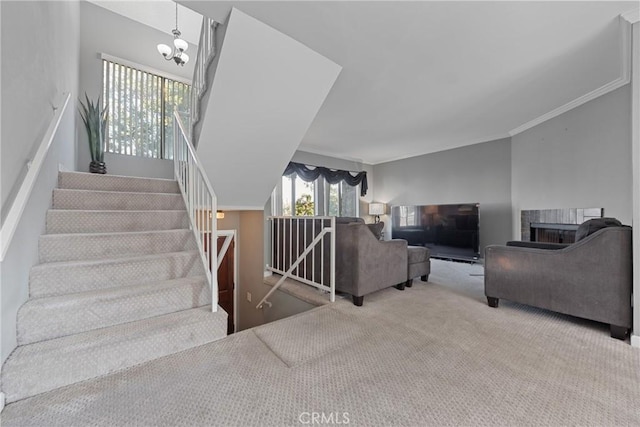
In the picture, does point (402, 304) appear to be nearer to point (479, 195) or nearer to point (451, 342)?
point (451, 342)

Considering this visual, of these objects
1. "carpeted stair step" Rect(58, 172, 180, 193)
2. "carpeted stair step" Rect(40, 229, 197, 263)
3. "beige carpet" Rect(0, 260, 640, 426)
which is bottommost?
"beige carpet" Rect(0, 260, 640, 426)

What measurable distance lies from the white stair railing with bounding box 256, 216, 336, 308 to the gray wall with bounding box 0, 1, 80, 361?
2.13 meters

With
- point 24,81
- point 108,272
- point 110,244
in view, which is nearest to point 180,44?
point 24,81

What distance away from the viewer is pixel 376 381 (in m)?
1.41

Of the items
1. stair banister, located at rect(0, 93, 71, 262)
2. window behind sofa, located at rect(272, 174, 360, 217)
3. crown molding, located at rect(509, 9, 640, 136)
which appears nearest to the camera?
stair banister, located at rect(0, 93, 71, 262)

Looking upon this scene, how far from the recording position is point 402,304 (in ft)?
8.73

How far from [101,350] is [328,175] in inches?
192

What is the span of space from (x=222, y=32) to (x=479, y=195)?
202 inches

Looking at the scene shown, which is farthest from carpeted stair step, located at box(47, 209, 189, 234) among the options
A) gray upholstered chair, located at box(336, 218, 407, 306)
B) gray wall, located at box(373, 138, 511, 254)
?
gray wall, located at box(373, 138, 511, 254)

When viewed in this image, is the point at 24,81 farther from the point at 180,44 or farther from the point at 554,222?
the point at 554,222

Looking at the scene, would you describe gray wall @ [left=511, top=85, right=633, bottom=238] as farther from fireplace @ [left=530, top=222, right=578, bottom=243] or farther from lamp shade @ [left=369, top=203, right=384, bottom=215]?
lamp shade @ [left=369, top=203, right=384, bottom=215]

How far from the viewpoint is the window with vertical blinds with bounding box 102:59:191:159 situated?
3740 millimetres

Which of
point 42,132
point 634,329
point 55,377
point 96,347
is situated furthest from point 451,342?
point 42,132

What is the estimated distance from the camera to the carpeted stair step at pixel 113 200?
220 cm
